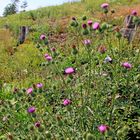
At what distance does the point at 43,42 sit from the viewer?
436 centimetres

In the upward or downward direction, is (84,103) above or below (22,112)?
above

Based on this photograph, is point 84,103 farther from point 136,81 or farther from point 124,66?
point 136,81

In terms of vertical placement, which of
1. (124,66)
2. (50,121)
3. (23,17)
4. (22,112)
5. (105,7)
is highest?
(105,7)

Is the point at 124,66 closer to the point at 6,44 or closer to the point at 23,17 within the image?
the point at 6,44

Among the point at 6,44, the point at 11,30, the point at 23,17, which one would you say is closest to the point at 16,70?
the point at 6,44

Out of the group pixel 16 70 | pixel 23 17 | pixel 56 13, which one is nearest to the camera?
pixel 16 70

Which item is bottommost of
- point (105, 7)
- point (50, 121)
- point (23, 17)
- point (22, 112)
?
point (23, 17)

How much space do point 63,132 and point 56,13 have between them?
43.5 feet

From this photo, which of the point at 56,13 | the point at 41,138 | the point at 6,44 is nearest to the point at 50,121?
the point at 41,138

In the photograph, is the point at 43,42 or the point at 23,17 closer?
the point at 43,42

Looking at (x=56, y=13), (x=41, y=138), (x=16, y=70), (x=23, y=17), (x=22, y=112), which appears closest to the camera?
(x=41, y=138)

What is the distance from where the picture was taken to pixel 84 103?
3.87 meters

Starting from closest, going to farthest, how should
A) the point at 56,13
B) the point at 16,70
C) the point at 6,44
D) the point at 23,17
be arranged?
the point at 16,70 < the point at 6,44 < the point at 56,13 < the point at 23,17

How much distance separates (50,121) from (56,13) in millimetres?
12898
